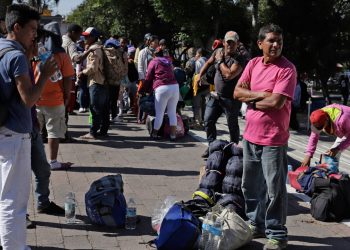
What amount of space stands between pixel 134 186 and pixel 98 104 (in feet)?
9.75

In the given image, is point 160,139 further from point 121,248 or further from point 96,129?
point 121,248

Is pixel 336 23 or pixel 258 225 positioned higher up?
pixel 336 23

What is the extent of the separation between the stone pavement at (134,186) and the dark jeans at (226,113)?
0.60 m

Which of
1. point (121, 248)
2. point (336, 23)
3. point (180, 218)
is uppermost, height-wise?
point (336, 23)

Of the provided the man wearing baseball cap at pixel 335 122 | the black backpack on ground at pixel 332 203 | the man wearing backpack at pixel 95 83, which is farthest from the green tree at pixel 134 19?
the black backpack on ground at pixel 332 203

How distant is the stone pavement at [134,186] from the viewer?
4434 mm

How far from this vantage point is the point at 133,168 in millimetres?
7078

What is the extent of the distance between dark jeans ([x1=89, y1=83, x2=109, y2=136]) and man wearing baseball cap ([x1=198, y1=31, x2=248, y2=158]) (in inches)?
79.2

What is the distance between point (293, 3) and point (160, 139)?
1067cm

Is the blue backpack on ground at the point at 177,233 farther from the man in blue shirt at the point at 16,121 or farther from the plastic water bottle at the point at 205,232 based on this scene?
the man in blue shirt at the point at 16,121

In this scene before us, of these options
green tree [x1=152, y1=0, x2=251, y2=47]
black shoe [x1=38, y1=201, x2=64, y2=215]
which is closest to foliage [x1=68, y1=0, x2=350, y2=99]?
green tree [x1=152, y1=0, x2=251, y2=47]

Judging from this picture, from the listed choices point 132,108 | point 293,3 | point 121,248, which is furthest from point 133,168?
point 293,3

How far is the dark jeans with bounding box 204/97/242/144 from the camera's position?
7230 mm

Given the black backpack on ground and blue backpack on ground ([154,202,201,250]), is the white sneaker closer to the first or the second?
blue backpack on ground ([154,202,201,250])
